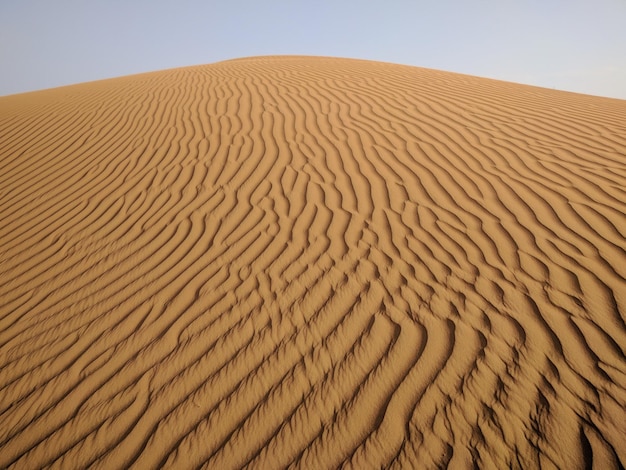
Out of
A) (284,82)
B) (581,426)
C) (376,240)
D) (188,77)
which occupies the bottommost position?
(188,77)

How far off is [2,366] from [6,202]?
2.93 m

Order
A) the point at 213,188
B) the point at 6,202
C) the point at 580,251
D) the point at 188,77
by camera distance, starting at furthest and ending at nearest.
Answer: the point at 188,77
the point at 6,202
the point at 213,188
the point at 580,251

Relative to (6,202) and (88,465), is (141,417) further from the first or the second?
Result: (6,202)

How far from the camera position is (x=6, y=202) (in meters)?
4.56

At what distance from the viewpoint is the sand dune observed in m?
1.79

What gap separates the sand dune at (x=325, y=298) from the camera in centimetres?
179

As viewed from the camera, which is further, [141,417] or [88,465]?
[141,417]

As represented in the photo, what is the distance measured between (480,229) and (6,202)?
507 cm

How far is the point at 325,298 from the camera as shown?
2.55m

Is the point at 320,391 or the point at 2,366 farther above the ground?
the point at 320,391

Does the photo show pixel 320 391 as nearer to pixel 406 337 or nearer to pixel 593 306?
pixel 406 337

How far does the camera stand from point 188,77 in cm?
953

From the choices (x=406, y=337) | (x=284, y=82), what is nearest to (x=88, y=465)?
(x=406, y=337)

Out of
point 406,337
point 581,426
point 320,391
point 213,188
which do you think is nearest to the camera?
point 581,426
